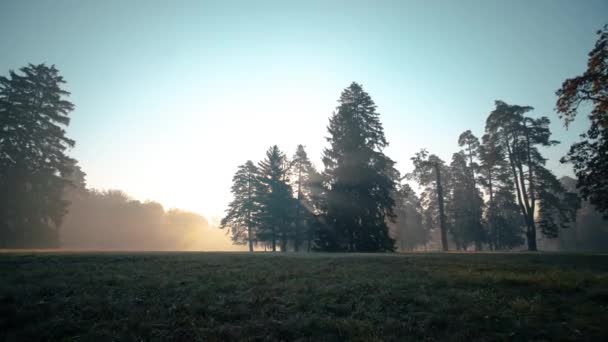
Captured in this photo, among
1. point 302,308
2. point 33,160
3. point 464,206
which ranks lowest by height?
point 302,308

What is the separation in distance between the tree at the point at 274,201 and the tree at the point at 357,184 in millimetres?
11574

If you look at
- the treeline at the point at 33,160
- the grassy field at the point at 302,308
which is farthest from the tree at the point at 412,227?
the treeline at the point at 33,160

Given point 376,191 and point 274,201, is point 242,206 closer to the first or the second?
point 274,201

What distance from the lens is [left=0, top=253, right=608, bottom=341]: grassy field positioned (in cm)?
518

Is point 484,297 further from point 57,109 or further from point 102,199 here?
point 102,199

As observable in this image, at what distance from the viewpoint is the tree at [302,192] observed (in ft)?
151

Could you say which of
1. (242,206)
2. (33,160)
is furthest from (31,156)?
(242,206)

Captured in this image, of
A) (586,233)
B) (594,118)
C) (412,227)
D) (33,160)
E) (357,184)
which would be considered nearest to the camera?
(594,118)

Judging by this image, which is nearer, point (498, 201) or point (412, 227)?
point (498, 201)

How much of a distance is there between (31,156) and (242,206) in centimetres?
2922

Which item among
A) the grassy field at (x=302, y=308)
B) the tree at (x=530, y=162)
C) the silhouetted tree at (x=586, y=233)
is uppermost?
the tree at (x=530, y=162)

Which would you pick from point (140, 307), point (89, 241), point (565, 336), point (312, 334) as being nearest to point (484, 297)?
point (565, 336)

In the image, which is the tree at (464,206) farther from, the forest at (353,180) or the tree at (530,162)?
the tree at (530,162)

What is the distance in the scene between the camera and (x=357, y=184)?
31.8 m
